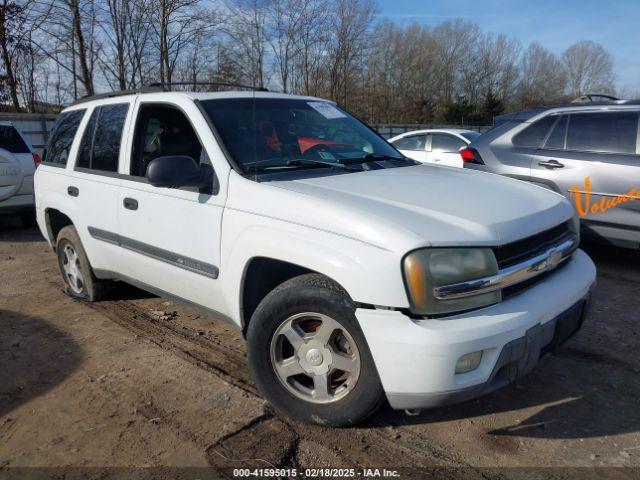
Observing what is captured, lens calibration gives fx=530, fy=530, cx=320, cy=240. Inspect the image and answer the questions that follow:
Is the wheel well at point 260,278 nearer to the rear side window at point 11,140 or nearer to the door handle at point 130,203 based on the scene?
the door handle at point 130,203

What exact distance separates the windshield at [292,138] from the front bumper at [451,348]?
1266 millimetres

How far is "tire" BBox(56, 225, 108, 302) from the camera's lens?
4.50 meters

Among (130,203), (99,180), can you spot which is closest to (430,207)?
(130,203)

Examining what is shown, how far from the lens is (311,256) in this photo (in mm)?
2518

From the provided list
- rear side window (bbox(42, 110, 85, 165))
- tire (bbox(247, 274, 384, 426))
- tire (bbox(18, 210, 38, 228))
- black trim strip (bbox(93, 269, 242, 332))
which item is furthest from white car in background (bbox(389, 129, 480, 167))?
tire (bbox(247, 274, 384, 426))

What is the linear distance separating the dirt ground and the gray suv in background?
131 cm

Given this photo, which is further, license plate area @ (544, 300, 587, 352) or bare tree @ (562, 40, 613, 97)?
bare tree @ (562, 40, 613, 97)

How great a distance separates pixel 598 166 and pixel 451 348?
13.0 feet

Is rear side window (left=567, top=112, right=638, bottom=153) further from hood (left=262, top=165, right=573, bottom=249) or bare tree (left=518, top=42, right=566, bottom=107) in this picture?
bare tree (left=518, top=42, right=566, bottom=107)

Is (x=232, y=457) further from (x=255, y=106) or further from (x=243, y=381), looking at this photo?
(x=255, y=106)

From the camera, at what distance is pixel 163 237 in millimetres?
3438

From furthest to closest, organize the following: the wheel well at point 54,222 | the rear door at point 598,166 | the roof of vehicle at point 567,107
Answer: the roof of vehicle at point 567,107 < the rear door at point 598,166 < the wheel well at point 54,222

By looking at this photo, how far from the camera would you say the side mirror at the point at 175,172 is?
297 cm

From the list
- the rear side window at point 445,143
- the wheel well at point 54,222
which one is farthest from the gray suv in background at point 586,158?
the rear side window at point 445,143
